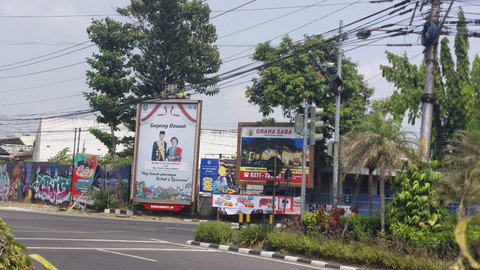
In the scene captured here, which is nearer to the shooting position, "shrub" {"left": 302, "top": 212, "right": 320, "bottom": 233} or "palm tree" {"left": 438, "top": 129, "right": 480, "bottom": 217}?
"palm tree" {"left": 438, "top": 129, "right": 480, "bottom": 217}

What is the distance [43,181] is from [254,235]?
31.7 m

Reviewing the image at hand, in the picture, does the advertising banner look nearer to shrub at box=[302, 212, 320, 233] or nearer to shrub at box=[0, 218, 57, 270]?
shrub at box=[302, 212, 320, 233]

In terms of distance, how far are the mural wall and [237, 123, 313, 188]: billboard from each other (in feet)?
33.3

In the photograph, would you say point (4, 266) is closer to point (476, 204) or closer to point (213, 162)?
point (476, 204)

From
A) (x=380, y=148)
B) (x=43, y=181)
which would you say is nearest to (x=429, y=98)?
(x=380, y=148)

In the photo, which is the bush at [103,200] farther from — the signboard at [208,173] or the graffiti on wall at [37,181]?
the signboard at [208,173]

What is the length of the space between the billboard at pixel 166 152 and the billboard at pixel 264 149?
10.9 ft

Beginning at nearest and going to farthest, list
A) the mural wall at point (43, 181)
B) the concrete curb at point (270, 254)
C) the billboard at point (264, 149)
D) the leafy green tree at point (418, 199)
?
the leafy green tree at point (418, 199) → the concrete curb at point (270, 254) → the billboard at point (264, 149) → the mural wall at point (43, 181)

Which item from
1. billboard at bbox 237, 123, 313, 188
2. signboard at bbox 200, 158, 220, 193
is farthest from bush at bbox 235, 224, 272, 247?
signboard at bbox 200, 158, 220, 193

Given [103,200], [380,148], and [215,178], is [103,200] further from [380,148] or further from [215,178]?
[380,148]

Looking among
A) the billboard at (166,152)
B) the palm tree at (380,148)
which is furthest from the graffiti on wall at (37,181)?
the palm tree at (380,148)

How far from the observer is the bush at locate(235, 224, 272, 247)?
19797 millimetres

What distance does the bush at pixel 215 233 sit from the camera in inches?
812

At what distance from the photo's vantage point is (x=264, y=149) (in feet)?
119
